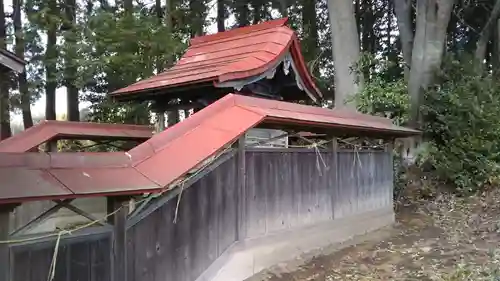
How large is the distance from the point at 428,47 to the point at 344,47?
2.16 m

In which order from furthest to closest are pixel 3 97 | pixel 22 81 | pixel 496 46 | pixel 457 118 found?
pixel 496 46 < pixel 22 81 < pixel 3 97 < pixel 457 118

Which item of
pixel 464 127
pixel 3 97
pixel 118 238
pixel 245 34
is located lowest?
pixel 118 238

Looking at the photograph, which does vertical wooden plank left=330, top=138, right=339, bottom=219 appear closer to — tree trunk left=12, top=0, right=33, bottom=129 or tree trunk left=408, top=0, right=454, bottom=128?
tree trunk left=408, top=0, right=454, bottom=128

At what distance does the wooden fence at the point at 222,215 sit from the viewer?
3.42 meters

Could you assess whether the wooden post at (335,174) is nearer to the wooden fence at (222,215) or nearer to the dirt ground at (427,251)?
the wooden fence at (222,215)

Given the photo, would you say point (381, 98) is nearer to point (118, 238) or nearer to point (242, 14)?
point (118, 238)

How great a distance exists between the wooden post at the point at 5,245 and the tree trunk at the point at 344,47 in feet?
31.4

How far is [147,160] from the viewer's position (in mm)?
3764

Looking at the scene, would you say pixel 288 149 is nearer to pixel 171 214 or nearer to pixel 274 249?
pixel 274 249

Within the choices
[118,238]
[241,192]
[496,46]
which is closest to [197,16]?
[496,46]

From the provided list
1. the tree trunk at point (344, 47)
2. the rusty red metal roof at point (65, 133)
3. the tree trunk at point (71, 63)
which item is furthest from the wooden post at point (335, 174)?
the tree trunk at point (71, 63)

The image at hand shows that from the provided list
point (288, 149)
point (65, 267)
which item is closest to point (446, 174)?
point (288, 149)

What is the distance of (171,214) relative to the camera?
425cm

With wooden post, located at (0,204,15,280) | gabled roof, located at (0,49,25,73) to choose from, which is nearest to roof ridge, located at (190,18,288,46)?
gabled roof, located at (0,49,25,73)
